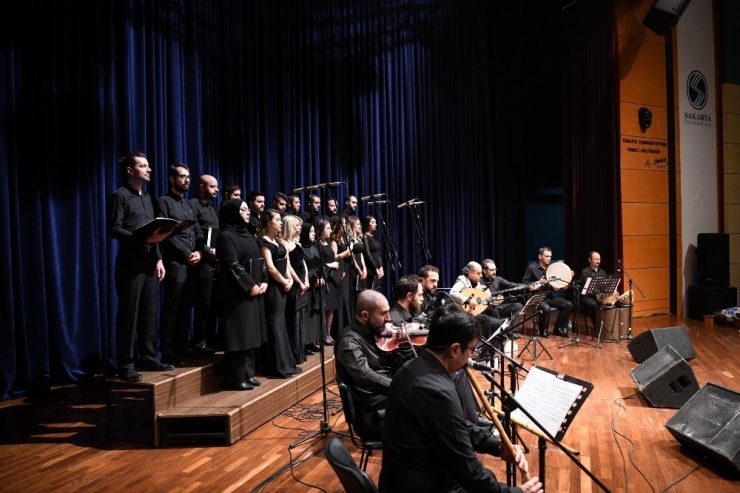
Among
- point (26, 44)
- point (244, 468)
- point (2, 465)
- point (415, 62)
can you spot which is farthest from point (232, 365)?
point (415, 62)

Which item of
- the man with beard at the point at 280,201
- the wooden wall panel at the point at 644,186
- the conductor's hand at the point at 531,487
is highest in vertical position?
the wooden wall panel at the point at 644,186

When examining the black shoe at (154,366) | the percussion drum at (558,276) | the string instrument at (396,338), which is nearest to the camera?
the string instrument at (396,338)

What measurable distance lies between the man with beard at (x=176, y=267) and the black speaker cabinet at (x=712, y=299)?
10.0 metres

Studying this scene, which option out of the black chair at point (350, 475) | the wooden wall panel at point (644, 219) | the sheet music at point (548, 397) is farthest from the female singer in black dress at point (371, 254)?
the black chair at point (350, 475)

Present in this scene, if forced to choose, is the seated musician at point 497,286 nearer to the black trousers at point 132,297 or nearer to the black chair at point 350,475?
the black trousers at point 132,297

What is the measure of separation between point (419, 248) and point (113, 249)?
622cm

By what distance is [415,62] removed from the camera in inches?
434

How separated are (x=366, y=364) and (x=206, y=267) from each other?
2352mm

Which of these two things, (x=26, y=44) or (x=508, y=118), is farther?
(x=508, y=118)

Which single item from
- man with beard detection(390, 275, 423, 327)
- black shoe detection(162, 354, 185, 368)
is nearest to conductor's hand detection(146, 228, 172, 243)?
black shoe detection(162, 354, 185, 368)

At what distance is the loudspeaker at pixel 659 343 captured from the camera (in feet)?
21.5

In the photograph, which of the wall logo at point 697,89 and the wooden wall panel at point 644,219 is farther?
the wall logo at point 697,89

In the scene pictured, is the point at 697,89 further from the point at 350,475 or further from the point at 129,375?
the point at 350,475

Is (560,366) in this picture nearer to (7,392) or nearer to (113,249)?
(113,249)
